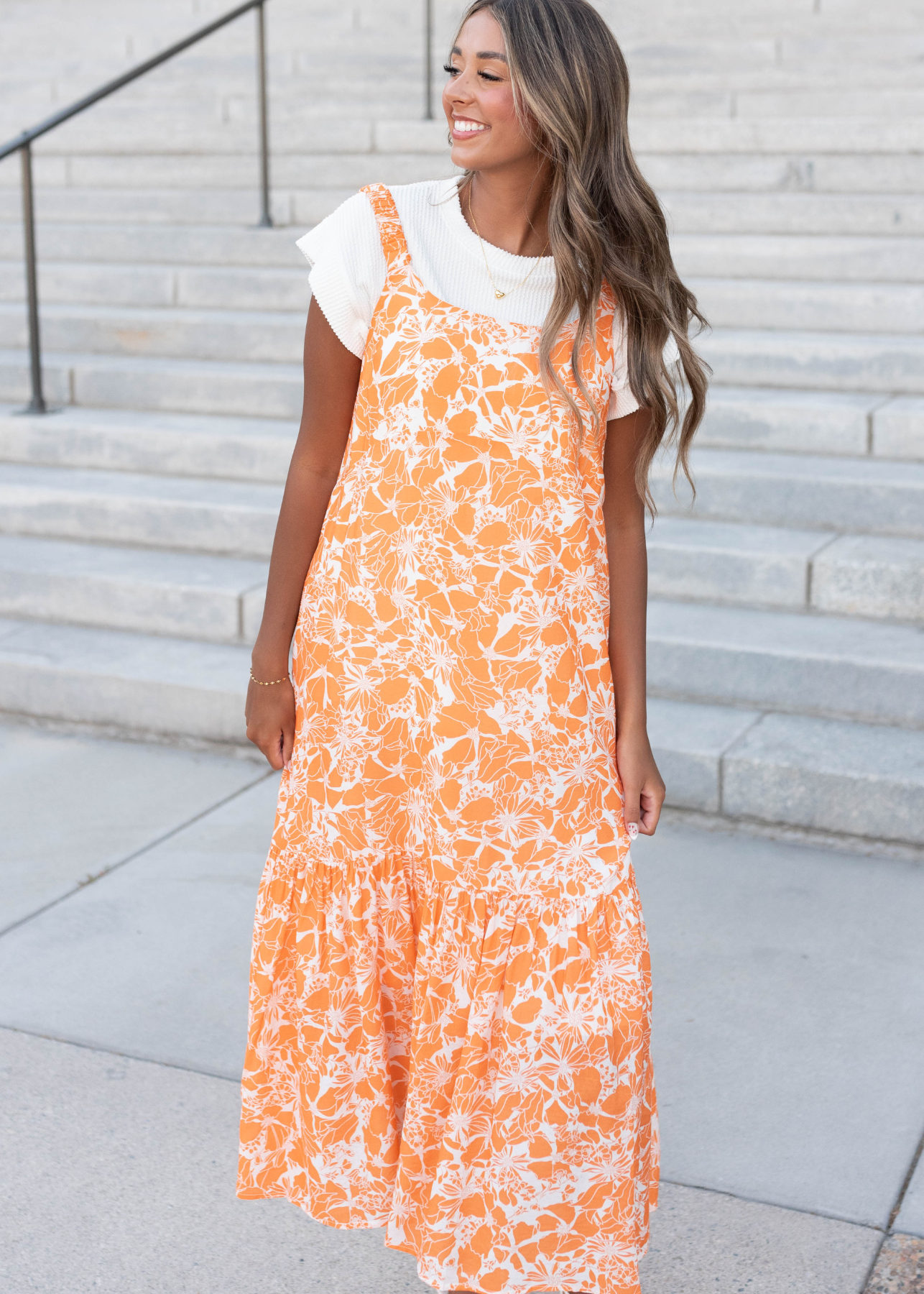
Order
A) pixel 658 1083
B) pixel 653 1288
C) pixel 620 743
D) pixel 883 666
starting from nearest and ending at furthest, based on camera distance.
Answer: pixel 620 743 → pixel 653 1288 → pixel 658 1083 → pixel 883 666

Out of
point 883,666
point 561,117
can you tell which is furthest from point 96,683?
point 561,117

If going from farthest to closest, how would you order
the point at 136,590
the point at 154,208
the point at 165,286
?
the point at 154,208, the point at 165,286, the point at 136,590

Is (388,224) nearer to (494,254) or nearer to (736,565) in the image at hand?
(494,254)

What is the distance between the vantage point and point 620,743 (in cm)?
210

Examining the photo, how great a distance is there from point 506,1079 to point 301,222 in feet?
18.9

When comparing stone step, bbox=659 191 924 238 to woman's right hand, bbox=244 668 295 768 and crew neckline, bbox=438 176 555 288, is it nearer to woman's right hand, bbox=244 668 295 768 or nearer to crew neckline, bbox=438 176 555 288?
crew neckline, bbox=438 176 555 288

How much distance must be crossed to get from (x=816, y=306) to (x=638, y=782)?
395 cm

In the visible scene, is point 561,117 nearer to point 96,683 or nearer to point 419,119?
point 96,683

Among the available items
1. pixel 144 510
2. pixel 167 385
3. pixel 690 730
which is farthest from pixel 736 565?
pixel 167 385

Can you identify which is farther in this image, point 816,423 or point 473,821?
point 816,423

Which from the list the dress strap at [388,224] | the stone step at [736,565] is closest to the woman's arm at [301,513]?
the dress strap at [388,224]

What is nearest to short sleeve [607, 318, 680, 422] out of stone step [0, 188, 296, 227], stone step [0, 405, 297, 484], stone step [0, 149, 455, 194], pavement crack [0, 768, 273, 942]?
pavement crack [0, 768, 273, 942]

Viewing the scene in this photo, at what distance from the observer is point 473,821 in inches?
77.4

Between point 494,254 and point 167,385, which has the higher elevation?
point 494,254
